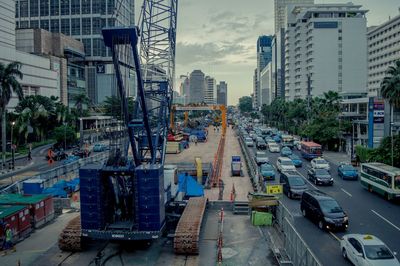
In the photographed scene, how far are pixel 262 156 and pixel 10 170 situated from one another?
104ft

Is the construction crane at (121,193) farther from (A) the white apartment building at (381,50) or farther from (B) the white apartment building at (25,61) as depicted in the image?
(A) the white apartment building at (381,50)

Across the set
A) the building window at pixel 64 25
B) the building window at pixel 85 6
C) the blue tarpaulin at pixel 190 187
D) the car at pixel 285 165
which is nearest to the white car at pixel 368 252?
the blue tarpaulin at pixel 190 187

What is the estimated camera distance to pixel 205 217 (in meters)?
25.4

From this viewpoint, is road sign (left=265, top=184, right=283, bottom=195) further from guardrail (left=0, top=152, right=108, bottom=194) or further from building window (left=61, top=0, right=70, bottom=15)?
building window (left=61, top=0, right=70, bottom=15)

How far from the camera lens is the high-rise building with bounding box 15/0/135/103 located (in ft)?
460

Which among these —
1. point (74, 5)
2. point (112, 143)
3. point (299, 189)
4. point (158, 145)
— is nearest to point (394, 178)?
point (299, 189)

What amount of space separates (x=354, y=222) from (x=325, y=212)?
3.41 meters

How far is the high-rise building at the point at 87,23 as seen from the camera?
14012cm

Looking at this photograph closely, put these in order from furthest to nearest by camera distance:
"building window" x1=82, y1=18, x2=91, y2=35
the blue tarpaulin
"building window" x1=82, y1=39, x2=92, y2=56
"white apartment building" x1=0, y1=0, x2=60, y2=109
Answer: "building window" x1=82, y1=18, x2=91, y2=35
"building window" x1=82, y1=39, x2=92, y2=56
"white apartment building" x1=0, y1=0, x2=60, y2=109
the blue tarpaulin

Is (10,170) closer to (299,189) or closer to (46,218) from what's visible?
(46,218)

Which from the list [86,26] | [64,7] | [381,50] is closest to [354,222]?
[381,50]

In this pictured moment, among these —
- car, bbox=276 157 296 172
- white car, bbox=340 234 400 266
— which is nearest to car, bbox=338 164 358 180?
car, bbox=276 157 296 172

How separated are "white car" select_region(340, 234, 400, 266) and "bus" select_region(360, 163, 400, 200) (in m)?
13.7

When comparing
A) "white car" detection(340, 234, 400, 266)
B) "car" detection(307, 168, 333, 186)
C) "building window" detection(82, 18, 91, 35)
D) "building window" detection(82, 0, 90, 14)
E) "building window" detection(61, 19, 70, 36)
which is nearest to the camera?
"white car" detection(340, 234, 400, 266)
